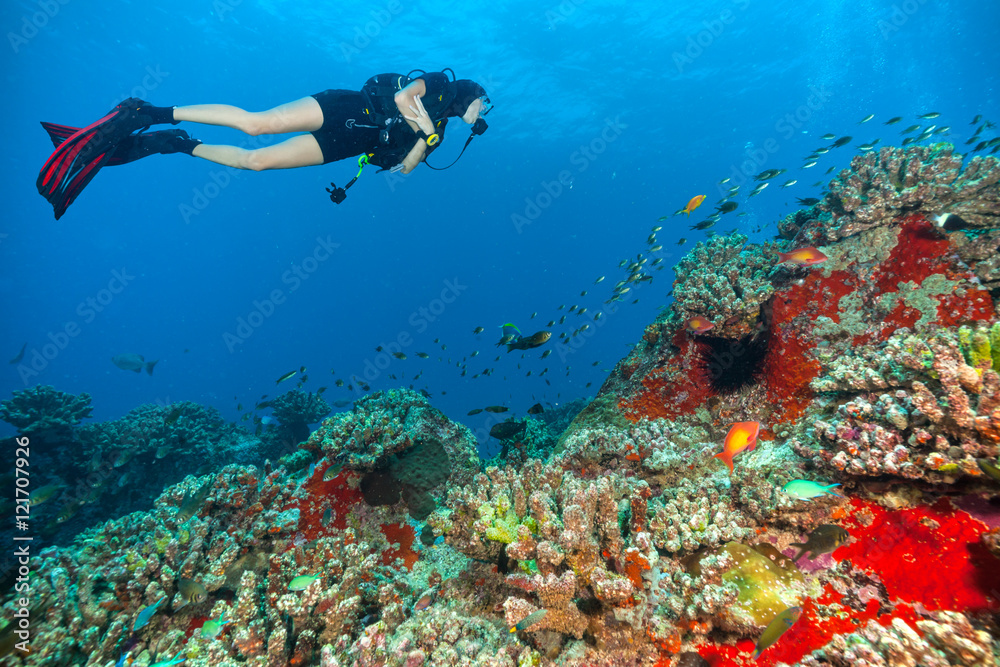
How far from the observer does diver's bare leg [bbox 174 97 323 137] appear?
16.6 ft

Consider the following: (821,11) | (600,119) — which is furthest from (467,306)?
(821,11)

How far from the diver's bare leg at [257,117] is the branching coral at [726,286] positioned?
596 cm

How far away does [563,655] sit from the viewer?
90.0 inches

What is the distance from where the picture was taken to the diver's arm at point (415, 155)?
5457mm

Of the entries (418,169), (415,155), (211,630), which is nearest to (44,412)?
(211,630)

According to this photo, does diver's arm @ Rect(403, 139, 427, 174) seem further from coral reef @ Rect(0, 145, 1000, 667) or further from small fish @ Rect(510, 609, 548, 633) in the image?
small fish @ Rect(510, 609, 548, 633)

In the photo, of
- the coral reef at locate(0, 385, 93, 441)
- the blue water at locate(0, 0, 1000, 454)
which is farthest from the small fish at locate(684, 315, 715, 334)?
the coral reef at locate(0, 385, 93, 441)

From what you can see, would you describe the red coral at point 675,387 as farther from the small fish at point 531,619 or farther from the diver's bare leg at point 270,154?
the diver's bare leg at point 270,154

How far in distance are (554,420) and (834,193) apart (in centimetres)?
1277

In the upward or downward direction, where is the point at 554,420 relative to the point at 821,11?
downward

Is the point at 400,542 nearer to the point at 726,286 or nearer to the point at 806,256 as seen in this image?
the point at 726,286

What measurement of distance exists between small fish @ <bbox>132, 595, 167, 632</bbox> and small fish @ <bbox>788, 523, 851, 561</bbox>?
4930 mm

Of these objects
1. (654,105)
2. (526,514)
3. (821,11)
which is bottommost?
(526,514)

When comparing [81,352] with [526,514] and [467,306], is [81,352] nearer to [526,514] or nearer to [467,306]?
[467,306]
